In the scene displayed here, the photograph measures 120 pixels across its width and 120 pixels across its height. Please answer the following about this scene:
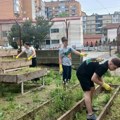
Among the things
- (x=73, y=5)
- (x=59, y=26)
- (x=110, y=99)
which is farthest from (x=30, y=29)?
(x=73, y=5)

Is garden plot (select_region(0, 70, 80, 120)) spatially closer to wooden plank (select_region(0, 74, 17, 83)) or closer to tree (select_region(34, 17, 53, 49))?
wooden plank (select_region(0, 74, 17, 83))

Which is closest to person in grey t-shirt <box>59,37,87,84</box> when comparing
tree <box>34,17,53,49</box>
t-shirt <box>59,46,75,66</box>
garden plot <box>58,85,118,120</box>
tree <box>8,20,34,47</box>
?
t-shirt <box>59,46,75,66</box>

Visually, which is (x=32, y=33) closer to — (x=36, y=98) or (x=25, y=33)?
(x=25, y=33)

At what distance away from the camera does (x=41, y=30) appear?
4522cm

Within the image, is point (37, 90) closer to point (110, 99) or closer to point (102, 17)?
point (110, 99)

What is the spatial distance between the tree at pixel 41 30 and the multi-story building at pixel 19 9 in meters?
22.4

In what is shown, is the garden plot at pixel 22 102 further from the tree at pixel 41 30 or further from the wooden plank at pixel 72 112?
the tree at pixel 41 30

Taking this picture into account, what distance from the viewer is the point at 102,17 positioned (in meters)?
129

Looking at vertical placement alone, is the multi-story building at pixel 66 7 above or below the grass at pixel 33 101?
above

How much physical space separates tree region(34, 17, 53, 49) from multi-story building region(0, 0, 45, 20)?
22361mm

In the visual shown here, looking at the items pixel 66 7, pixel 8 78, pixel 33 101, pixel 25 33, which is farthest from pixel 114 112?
pixel 66 7

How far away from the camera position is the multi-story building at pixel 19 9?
7428 cm

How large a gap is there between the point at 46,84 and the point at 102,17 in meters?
121

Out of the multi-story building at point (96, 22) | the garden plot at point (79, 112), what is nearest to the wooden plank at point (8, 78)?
the garden plot at point (79, 112)
